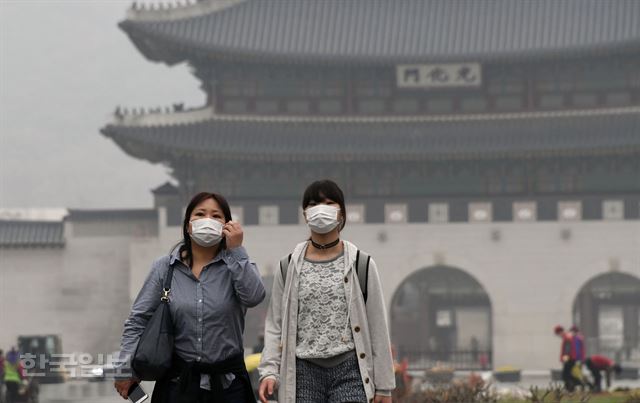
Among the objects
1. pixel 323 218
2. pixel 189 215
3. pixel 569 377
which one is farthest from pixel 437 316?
pixel 189 215


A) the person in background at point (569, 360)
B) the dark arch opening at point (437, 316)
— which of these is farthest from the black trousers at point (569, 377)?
the dark arch opening at point (437, 316)

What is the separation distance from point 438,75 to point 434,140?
2.15 metres

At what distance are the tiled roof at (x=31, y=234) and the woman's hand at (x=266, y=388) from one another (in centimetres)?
3125

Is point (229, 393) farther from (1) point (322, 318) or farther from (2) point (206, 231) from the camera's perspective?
(2) point (206, 231)

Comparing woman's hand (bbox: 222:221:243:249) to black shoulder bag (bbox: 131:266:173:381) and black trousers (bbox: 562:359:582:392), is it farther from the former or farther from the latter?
black trousers (bbox: 562:359:582:392)

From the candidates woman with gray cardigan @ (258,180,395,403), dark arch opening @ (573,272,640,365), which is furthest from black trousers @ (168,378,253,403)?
dark arch opening @ (573,272,640,365)

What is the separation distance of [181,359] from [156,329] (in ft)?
0.76

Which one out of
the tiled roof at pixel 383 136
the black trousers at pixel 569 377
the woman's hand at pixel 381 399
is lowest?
the black trousers at pixel 569 377

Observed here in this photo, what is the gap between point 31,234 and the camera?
125 ft

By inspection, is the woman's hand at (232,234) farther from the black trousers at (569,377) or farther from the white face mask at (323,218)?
the black trousers at (569,377)

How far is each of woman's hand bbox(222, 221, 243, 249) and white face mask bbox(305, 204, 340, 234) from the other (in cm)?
38

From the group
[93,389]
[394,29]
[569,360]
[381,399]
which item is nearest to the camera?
[381,399]

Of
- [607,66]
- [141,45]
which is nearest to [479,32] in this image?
[607,66]

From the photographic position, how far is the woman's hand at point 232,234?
7.45m
